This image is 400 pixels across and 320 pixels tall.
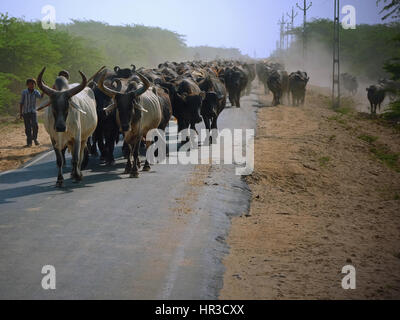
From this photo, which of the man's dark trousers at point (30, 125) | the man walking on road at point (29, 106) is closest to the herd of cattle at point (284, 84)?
the man's dark trousers at point (30, 125)

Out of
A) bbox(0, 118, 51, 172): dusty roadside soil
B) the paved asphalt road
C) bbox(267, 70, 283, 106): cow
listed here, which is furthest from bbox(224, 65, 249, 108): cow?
the paved asphalt road

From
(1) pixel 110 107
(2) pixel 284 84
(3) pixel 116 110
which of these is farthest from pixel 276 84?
(1) pixel 110 107

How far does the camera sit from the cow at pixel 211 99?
16.5 meters

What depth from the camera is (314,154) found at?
15.2 m

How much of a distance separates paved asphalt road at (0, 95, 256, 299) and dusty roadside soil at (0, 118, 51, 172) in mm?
2230

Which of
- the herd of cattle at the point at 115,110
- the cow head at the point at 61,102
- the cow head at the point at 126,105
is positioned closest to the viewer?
the cow head at the point at 61,102

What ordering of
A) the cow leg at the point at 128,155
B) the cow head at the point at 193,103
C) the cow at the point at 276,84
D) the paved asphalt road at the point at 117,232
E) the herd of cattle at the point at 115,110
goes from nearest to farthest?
the paved asphalt road at the point at 117,232 < the herd of cattle at the point at 115,110 < the cow leg at the point at 128,155 < the cow head at the point at 193,103 < the cow at the point at 276,84

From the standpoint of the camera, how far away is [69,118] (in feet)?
33.5

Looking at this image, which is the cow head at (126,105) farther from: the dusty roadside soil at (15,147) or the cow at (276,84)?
the cow at (276,84)

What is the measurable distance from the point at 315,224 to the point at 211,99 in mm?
8162

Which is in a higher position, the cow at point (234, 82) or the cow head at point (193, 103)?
the cow at point (234, 82)

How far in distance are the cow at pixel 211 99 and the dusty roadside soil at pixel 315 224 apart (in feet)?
5.31

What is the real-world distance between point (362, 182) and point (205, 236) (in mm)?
6501

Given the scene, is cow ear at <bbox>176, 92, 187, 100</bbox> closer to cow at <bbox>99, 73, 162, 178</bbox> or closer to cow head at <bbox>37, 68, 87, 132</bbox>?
cow at <bbox>99, 73, 162, 178</bbox>
